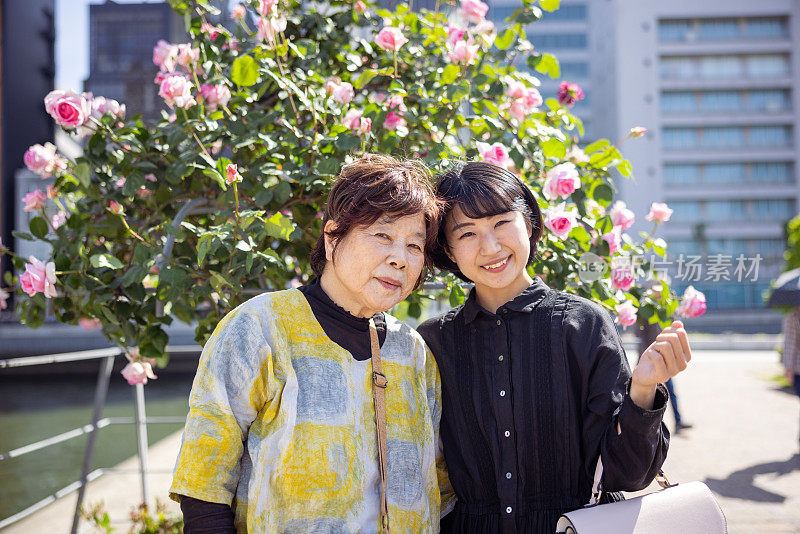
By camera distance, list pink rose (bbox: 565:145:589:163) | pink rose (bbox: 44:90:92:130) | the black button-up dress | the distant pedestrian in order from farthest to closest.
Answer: the distant pedestrian
pink rose (bbox: 565:145:589:163)
pink rose (bbox: 44:90:92:130)
the black button-up dress

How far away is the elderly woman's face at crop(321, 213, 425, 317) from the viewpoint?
1584mm

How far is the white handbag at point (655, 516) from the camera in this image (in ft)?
4.96

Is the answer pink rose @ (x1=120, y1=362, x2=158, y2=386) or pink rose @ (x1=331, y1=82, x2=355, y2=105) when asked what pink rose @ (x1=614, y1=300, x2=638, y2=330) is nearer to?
pink rose @ (x1=331, y1=82, x2=355, y2=105)

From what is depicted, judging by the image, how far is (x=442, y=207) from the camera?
67.7 inches

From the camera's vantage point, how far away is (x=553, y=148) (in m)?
2.37

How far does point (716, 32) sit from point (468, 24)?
47.8m

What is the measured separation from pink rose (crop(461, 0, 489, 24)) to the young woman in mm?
1118

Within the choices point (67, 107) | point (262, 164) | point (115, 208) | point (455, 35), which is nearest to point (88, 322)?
point (115, 208)

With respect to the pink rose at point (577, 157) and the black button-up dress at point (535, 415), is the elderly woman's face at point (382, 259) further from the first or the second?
the pink rose at point (577, 157)

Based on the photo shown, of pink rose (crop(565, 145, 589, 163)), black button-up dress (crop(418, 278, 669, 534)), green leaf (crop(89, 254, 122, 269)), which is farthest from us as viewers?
pink rose (crop(565, 145, 589, 163))

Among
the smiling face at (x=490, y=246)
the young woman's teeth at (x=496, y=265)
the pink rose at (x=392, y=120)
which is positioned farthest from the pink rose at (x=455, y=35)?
the young woman's teeth at (x=496, y=265)

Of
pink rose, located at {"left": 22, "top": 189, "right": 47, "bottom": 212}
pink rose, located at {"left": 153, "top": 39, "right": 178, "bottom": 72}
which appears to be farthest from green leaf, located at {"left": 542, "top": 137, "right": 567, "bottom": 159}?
pink rose, located at {"left": 22, "top": 189, "right": 47, "bottom": 212}

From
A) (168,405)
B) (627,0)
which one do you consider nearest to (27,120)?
(168,405)

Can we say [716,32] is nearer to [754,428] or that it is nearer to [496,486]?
[754,428]
